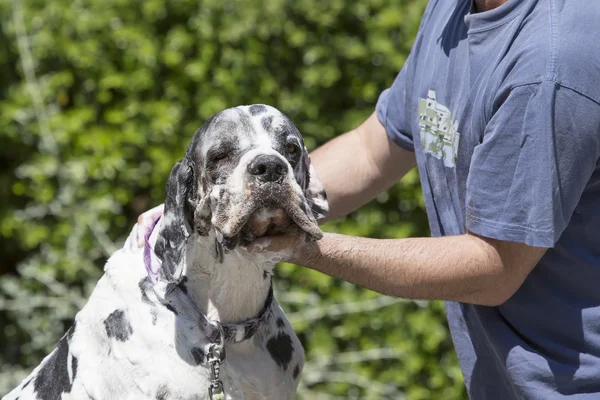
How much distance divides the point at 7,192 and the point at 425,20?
3.24 meters

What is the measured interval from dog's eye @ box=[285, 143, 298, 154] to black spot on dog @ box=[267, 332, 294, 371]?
0.64 metres

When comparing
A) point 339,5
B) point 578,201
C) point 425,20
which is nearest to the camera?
point 578,201

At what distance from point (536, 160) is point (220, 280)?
1.03 meters

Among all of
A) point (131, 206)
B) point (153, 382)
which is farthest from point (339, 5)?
point (153, 382)

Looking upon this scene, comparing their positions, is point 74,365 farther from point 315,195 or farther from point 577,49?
point 577,49

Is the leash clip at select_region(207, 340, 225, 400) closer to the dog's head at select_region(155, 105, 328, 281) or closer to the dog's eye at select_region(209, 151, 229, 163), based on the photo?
the dog's head at select_region(155, 105, 328, 281)

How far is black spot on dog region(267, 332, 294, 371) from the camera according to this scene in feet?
9.87

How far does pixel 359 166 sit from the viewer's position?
3.72 m

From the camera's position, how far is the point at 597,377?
9.74ft

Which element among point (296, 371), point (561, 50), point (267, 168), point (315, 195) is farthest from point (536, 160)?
point (296, 371)

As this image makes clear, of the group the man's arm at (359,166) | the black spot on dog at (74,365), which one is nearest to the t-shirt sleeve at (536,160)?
the man's arm at (359,166)

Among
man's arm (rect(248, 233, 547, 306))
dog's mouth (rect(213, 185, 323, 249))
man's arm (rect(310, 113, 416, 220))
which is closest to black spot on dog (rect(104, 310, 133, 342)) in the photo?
dog's mouth (rect(213, 185, 323, 249))

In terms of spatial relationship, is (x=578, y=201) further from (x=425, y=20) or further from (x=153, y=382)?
(x=153, y=382)

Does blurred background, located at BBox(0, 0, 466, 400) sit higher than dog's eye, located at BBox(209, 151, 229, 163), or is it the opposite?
dog's eye, located at BBox(209, 151, 229, 163)
